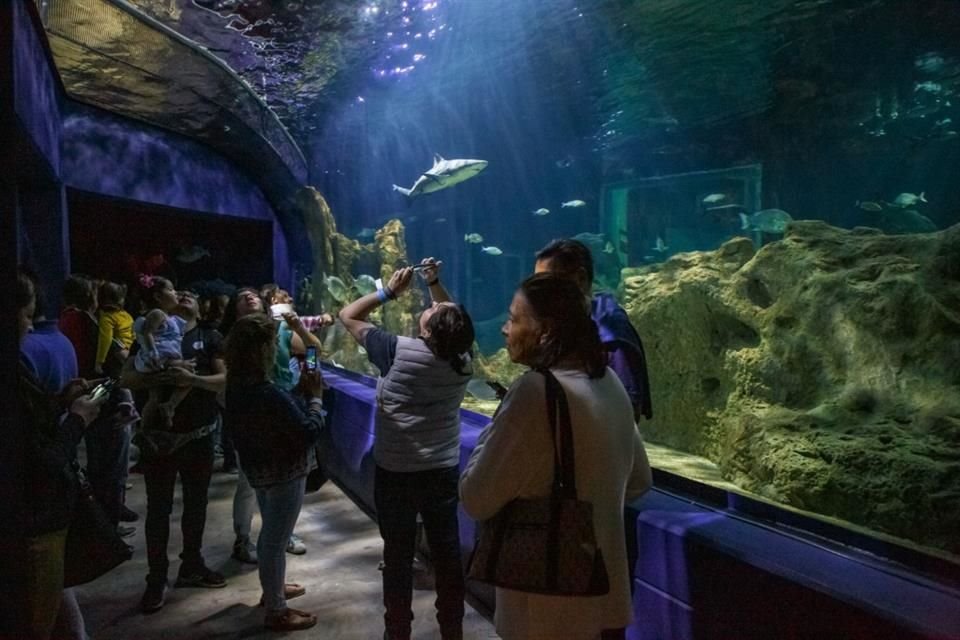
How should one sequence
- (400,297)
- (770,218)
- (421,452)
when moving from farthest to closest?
1. (770,218)
2. (400,297)
3. (421,452)

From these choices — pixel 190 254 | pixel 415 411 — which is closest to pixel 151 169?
pixel 190 254

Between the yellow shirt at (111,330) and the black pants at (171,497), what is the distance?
192cm

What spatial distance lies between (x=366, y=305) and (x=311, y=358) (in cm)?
77

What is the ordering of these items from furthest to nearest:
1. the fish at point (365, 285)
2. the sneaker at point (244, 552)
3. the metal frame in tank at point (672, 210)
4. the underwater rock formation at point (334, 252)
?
1. the metal frame in tank at point (672, 210)
2. the underwater rock formation at point (334, 252)
3. the fish at point (365, 285)
4. the sneaker at point (244, 552)

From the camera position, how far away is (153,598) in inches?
136

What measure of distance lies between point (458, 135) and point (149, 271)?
13968 mm

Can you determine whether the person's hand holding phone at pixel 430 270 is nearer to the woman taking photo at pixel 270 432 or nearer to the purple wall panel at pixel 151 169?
the woman taking photo at pixel 270 432

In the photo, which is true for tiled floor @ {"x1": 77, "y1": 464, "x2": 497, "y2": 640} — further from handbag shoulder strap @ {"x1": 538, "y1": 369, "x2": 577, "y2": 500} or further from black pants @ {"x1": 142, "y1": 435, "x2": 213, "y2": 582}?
handbag shoulder strap @ {"x1": 538, "y1": 369, "x2": 577, "y2": 500}

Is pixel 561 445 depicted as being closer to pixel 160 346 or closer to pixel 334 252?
pixel 160 346

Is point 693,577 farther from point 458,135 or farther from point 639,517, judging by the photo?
point 458,135

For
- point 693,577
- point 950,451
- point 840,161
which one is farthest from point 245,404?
point 840,161

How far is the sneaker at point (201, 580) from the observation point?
3.72 metres

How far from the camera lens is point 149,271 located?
442 inches

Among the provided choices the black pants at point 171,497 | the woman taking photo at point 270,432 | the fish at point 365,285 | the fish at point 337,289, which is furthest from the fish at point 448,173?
the woman taking photo at point 270,432
